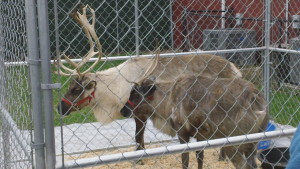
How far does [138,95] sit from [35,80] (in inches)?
114

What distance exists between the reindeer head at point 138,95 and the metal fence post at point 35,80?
2695 mm

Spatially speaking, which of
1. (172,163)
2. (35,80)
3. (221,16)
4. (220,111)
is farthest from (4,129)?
(221,16)

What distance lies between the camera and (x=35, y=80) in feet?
6.34

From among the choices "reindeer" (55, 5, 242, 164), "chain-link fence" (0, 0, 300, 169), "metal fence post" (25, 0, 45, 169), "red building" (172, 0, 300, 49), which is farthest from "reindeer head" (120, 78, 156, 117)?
"red building" (172, 0, 300, 49)

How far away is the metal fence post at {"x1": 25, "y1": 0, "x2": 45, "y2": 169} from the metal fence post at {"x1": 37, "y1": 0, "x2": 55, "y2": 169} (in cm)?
2

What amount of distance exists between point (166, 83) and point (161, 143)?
112 centimetres

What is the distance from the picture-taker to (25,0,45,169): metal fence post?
1.90m

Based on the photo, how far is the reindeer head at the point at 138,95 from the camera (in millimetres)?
4715

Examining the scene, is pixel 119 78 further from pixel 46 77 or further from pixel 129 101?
pixel 46 77

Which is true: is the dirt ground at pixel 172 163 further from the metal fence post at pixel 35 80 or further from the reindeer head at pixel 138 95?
the metal fence post at pixel 35 80

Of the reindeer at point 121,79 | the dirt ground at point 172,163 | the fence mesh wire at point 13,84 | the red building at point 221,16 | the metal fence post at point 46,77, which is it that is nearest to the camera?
the metal fence post at point 46,77

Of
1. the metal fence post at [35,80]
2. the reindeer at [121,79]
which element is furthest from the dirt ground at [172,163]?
the metal fence post at [35,80]

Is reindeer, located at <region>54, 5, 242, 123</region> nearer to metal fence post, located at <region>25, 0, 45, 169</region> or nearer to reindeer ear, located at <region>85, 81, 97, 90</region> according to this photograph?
reindeer ear, located at <region>85, 81, 97, 90</region>

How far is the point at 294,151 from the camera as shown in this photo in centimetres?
104
